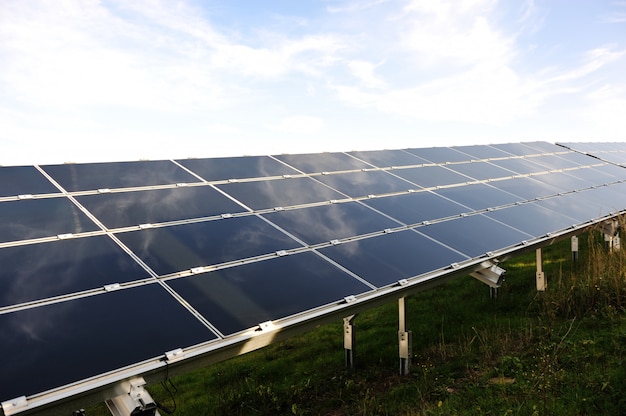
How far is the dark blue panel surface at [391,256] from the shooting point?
7.54 metres

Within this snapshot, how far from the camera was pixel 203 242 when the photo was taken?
7250 mm

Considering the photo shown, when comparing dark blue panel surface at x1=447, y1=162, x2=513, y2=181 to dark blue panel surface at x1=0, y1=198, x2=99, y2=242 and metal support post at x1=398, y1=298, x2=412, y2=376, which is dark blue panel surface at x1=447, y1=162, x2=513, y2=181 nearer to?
metal support post at x1=398, y1=298, x2=412, y2=376

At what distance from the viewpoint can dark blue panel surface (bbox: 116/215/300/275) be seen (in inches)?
260

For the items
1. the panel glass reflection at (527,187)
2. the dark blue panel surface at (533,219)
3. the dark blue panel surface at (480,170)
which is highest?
the dark blue panel surface at (480,170)

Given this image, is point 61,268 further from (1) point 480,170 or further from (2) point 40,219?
(1) point 480,170

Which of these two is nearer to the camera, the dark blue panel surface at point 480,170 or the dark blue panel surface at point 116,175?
the dark blue panel surface at point 116,175

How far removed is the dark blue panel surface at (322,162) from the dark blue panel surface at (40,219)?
5.60 metres

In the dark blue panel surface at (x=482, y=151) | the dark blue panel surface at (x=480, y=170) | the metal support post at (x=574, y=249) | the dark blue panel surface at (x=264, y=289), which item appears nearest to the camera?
the dark blue panel surface at (x=264, y=289)

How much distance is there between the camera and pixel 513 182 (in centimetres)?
1552

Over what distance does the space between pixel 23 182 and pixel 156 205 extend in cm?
211

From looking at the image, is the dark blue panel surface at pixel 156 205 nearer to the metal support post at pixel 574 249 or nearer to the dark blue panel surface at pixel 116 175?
the dark blue panel surface at pixel 116 175

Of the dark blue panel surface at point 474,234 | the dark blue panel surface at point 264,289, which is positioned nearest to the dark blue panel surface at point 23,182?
the dark blue panel surface at point 264,289

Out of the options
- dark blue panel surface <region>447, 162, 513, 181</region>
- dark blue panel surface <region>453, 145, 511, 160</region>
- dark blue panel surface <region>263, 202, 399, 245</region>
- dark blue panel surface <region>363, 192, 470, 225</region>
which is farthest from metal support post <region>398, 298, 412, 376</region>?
dark blue panel surface <region>453, 145, 511, 160</region>

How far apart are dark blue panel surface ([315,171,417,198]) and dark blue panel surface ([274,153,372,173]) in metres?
0.47
